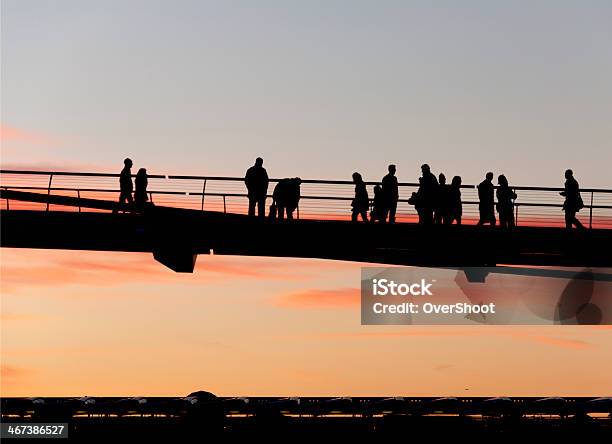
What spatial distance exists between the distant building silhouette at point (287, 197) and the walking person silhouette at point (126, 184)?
3.61 m

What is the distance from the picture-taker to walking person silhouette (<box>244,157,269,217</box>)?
28141 mm

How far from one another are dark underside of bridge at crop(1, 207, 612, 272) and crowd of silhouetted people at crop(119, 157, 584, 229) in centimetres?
30

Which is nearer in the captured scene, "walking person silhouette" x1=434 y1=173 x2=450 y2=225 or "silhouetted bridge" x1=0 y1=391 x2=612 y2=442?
"walking person silhouette" x1=434 y1=173 x2=450 y2=225

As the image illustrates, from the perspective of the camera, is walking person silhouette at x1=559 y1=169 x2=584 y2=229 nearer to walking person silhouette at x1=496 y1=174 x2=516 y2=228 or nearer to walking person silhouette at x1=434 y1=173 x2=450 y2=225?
walking person silhouette at x1=496 y1=174 x2=516 y2=228

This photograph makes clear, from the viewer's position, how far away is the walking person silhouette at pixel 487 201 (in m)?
28.4

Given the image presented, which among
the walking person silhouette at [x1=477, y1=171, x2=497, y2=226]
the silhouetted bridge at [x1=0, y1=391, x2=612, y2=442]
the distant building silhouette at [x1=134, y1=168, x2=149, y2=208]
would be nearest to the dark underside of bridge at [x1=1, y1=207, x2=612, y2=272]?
the walking person silhouette at [x1=477, y1=171, x2=497, y2=226]

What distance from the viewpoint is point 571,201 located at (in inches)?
1137

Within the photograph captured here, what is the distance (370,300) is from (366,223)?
7.22 ft

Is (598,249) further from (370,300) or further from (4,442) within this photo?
(4,442)

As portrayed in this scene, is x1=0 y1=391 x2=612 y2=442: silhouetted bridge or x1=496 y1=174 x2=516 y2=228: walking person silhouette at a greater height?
x1=496 y1=174 x2=516 y2=228: walking person silhouette

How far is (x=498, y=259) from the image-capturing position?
1174 inches

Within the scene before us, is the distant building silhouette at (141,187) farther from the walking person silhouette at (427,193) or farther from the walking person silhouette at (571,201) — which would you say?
the walking person silhouette at (571,201)

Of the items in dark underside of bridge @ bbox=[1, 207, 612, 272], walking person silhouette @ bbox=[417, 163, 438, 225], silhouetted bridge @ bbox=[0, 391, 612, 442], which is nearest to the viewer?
walking person silhouette @ bbox=[417, 163, 438, 225]

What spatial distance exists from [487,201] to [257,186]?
5557 mm
